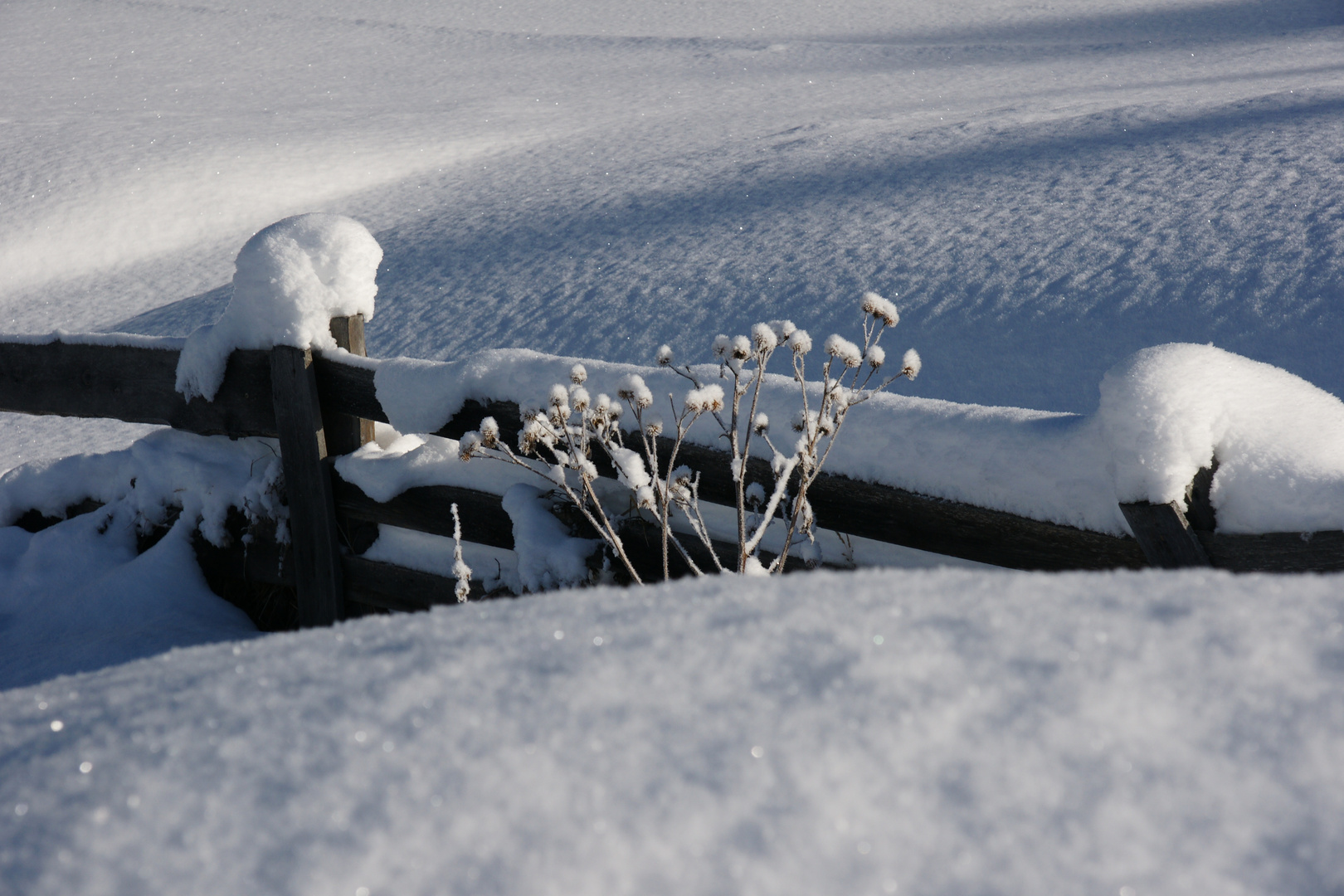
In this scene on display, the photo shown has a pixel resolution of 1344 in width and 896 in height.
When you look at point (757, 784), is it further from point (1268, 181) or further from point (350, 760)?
point (1268, 181)

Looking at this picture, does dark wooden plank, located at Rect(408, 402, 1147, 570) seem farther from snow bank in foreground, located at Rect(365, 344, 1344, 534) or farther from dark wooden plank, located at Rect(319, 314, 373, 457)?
dark wooden plank, located at Rect(319, 314, 373, 457)

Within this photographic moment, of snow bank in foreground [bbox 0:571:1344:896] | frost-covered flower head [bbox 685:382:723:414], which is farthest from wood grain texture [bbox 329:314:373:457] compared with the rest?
snow bank in foreground [bbox 0:571:1344:896]

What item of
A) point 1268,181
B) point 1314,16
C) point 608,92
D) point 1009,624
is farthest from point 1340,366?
point 1314,16

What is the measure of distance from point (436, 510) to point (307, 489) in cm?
48

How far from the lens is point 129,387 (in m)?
2.95

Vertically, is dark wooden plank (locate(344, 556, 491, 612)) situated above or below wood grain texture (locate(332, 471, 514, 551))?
below

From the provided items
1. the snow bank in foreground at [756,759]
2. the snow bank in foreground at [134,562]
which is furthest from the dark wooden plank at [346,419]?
the snow bank in foreground at [756,759]

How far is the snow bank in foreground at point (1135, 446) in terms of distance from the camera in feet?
5.01

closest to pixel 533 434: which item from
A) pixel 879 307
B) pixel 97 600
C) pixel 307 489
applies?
pixel 879 307

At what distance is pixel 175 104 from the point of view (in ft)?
34.6

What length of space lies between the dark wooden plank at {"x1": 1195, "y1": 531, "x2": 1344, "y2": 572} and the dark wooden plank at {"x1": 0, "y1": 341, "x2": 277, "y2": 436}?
258 cm

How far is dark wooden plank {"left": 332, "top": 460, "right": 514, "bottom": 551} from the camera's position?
253 cm

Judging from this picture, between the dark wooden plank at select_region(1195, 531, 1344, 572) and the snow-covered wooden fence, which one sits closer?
the dark wooden plank at select_region(1195, 531, 1344, 572)

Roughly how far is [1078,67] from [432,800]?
10.9 meters
